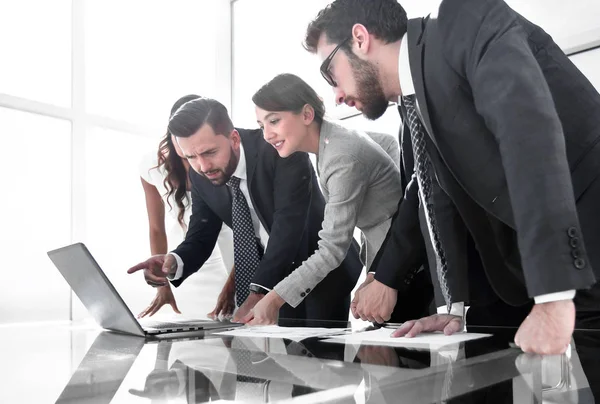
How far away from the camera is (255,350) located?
885 mm

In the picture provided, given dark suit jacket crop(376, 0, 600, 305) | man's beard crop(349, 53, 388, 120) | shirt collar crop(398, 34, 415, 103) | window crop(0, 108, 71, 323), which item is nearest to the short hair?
man's beard crop(349, 53, 388, 120)

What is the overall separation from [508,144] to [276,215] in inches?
50.7

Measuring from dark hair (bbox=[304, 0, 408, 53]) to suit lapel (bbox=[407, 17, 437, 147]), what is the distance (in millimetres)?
263

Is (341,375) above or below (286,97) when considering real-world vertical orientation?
below

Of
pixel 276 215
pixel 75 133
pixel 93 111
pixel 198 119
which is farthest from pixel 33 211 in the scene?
pixel 276 215

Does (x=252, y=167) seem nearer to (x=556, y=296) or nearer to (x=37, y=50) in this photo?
(x=556, y=296)

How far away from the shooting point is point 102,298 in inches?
53.5

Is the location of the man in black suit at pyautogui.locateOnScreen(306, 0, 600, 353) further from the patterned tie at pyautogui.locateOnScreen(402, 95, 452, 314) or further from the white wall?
the white wall

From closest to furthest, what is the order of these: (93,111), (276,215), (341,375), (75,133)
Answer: (341,375) → (276,215) → (75,133) → (93,111)

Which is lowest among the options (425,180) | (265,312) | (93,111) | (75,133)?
(265,312)

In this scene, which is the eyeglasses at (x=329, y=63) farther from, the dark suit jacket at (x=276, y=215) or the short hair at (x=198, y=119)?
the short hair at (x=198, y=119)

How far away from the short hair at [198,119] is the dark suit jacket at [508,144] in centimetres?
123

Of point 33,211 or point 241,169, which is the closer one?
point 241,169

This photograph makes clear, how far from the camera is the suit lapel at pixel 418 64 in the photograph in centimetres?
104
